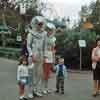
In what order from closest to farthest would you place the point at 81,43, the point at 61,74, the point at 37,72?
1. the point at 37,72
2. the point at 61,74
3. the point at 81,43

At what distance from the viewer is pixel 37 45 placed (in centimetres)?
1256

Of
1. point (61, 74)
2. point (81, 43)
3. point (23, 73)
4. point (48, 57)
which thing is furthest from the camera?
point (81, 43)

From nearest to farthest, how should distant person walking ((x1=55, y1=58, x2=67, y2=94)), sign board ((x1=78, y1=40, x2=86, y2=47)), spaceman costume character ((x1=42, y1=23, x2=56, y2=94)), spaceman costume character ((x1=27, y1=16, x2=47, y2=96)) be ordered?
1. spaceman costume character ((x1=27, y1=16, x2=47, y2=96))
2. spaceman costume character ((x1=42, y1=23, x2=56, y2=94))
3. distant person walking ((x1=55, y1=58, x2=67, y2=94))
4. sign board ((x1=78, y1=40, x2=86, y2=47))

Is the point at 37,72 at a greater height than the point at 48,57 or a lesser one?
lesser

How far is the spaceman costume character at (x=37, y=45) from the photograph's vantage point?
1243cm

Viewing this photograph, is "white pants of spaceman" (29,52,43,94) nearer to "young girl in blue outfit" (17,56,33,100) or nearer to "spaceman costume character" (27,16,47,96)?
"spaceman costume character" (27,16,47,96)

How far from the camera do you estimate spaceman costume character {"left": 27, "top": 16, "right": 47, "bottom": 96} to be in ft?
40.8

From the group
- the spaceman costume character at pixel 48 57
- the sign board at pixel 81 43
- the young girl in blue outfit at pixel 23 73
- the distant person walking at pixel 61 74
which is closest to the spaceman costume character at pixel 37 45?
the spaceman costume character at pixel 48 57

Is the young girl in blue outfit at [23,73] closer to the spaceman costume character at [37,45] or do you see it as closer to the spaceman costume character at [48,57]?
the spaceman costume character at [37,45]

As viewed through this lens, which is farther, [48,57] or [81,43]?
[81,43]

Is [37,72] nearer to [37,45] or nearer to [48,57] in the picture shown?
[37,45]

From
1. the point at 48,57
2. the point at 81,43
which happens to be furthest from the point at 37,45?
the point at 81,43

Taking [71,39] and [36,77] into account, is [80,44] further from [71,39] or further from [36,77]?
[36,77]

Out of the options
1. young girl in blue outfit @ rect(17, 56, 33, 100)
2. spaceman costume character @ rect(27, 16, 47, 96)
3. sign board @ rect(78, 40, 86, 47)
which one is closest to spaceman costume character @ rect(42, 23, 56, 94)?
spaceman costume character @ rect(27, 16, 47, 96)
